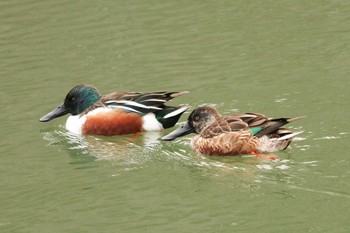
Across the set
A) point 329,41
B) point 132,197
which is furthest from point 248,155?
point 329,41

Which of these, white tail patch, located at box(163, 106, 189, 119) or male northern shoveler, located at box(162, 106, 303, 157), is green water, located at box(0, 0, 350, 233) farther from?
white tail patch, located at box(163, 106, 189, 119)

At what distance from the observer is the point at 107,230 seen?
953 centimetres

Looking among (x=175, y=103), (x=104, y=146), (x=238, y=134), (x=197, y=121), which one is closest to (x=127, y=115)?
(x=104, y=146)

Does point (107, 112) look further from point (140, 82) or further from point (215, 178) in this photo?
point (215, 178)

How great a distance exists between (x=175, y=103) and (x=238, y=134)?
222 cm

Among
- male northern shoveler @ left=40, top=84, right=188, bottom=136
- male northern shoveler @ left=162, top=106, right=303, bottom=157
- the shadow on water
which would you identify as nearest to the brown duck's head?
male northern shoveler @ left=162, top=106, right=303, bottom=157

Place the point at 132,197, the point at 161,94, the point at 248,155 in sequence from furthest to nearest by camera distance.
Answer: the point at 161,94 < the point at 248,155 < the point at 132,197

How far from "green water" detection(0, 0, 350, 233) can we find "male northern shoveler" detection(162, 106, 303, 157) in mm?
139

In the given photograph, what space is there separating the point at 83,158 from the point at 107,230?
2281mm

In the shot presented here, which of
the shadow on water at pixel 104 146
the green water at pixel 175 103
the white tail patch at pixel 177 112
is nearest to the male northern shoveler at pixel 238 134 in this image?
the green water at pixel 175 103

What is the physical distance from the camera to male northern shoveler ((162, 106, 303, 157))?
434 inches

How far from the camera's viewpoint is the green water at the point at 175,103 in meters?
9.80

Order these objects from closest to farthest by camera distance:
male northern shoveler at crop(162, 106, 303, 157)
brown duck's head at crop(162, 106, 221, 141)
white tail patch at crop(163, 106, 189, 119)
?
male northern shoveler at crop(162, 106, 303, 157)
brown duck's head at crop(162, 106, 221, 141)
white tail patch at crop(163, 106, 189, 119)

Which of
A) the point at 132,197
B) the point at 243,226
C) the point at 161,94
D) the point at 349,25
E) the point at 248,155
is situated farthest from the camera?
the point at 349,25
